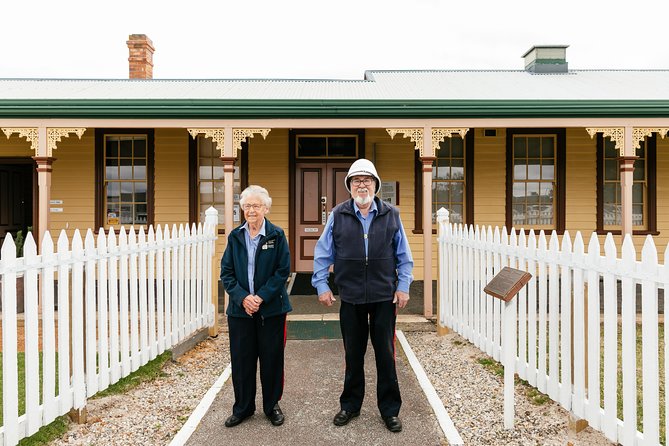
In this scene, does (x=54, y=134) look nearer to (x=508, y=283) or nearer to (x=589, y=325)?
(x=508, y=283)

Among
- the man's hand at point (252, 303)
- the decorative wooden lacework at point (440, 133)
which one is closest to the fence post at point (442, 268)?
the decorative wooden lacework at point (440, 133)

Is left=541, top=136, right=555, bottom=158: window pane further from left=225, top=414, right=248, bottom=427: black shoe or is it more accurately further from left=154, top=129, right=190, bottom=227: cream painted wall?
left=225, top=414, right=248, bottom=427: black shoe

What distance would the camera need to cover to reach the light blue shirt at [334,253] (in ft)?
11.7

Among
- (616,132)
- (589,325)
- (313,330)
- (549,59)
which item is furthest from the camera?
(549,59)

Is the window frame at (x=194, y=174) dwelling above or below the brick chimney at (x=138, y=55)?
below

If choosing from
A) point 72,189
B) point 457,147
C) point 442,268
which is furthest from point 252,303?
point 72,189

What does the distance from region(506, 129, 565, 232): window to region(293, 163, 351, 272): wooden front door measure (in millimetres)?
3714

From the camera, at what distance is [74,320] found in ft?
11.8

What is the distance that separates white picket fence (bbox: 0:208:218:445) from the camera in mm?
2982

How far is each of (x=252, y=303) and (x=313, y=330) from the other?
2.99 m

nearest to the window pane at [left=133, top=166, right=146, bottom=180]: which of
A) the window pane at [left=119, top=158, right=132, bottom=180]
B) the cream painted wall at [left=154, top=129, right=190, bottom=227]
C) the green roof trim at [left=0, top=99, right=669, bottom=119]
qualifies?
the window pane at [left=119, top=158, right=132, bottom=180]

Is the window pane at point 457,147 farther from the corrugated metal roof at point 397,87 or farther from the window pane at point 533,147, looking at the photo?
the window pane at point 533,147

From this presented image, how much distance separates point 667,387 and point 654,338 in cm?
27

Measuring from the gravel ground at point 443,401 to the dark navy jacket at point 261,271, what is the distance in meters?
1.11
